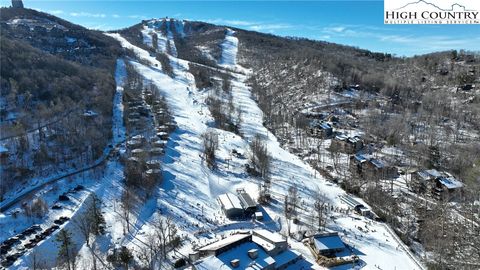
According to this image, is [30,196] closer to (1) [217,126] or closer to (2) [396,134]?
(1) [217,126]

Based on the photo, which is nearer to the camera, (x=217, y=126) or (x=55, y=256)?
(x=55, y=256)

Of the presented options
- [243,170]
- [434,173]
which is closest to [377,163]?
[434,173]

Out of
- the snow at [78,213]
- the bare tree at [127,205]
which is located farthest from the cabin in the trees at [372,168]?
the snow at [78,213]

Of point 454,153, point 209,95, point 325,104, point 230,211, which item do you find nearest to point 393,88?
point 325,104

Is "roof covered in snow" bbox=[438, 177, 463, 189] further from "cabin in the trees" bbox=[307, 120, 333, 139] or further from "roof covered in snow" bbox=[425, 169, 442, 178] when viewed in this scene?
"cabin in the trees" bbox=[307, 120, 333, 139]

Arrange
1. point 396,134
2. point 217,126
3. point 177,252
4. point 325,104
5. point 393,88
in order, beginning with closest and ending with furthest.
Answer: point 177,252 < point 396,134 < point 217,126 < point 325,104 < point 393,88

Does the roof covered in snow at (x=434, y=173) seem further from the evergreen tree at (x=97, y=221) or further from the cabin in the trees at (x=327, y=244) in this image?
the evergreen tree at (x=97, y=221)
